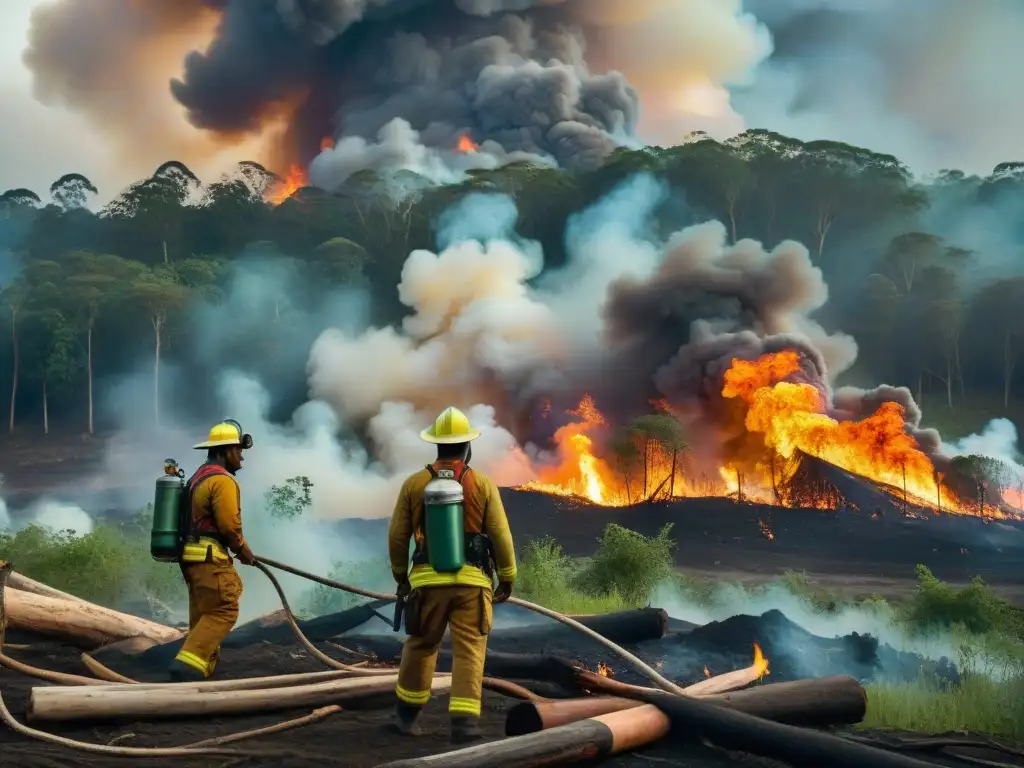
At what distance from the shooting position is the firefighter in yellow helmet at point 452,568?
18.4 ft

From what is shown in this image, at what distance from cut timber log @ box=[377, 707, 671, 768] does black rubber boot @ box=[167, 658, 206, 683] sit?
321cm

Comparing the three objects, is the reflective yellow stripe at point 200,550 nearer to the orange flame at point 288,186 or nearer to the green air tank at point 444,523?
the green air tank at point 444,523

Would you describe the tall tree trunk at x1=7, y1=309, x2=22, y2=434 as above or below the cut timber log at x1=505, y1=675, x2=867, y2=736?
above

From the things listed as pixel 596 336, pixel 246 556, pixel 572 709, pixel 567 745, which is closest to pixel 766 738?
pixel 572 709

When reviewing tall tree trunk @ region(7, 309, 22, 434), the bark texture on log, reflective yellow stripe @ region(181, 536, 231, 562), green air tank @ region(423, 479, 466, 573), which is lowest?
the bark texture on log

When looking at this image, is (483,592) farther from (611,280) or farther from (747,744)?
(611,280)

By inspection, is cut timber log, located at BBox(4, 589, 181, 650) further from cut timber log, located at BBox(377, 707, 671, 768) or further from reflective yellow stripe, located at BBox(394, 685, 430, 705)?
cut timber log, located at BBox(377, 707, 671, 768)

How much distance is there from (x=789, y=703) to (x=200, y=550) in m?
4.45

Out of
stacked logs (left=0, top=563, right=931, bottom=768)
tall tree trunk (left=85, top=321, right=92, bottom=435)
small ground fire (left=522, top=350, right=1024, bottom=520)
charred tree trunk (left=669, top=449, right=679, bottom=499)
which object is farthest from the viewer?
tall tree trunk (left=85, top=321, right=92, bottom=435)

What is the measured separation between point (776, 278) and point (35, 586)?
1702 cm

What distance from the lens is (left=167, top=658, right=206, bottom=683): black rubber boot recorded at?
23.0 feet

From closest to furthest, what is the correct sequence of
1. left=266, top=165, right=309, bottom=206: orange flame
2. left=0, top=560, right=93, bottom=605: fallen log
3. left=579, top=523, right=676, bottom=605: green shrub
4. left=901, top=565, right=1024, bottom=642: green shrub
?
left=0, top=560, right=93, bottom=605: fallen log, left=901, top=565, right=1024, bottom=642: green shrub, left=579, top=523, right=676, bottom=605: green shrub, left=266, top=165, right=309, bottom=206: orange flame

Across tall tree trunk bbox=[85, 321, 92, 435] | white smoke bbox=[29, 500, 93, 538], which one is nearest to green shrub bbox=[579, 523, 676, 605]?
white smoke bbox=[29, 500, 93, 538]

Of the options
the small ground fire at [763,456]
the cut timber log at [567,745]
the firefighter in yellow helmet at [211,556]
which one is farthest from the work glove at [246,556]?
the small ground fire at [763,456]
